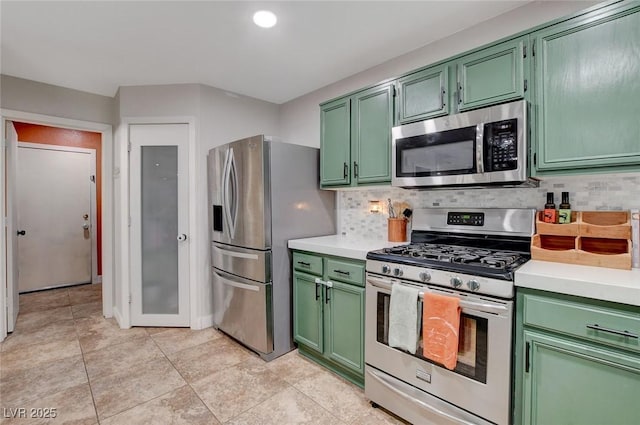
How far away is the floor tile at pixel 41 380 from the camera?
6.73 ft

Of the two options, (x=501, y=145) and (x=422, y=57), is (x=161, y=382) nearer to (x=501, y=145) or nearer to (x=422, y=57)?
(x=501, y=145)

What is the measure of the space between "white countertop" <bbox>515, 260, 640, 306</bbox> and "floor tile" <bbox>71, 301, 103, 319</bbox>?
4182 millimetres

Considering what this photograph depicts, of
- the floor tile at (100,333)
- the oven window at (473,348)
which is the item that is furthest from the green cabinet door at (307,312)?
the floor tile at (100,333)

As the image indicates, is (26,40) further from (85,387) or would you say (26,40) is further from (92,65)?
(85,387)

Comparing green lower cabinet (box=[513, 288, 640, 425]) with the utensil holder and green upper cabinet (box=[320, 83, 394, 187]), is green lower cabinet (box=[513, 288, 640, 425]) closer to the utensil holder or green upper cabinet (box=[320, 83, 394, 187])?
the utensil holder

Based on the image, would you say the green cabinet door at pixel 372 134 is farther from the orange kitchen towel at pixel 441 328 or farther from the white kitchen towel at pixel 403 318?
the orange kitchen towel at pixel 441 328

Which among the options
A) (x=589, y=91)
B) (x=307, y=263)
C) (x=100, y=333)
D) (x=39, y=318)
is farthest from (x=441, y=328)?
(x=39, y=318)

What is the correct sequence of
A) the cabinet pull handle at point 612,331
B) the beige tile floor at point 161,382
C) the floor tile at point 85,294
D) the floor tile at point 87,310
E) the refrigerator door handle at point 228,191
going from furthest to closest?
the floor tile at point 85,294
the floor tile at point 87,310
the refrigerator door handle at point 228,191
the beige tile floor at point 161,382
the cabinet pull handle at point 612,331

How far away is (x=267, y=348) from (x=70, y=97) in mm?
3167

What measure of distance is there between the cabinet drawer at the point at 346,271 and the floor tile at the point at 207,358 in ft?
3.49

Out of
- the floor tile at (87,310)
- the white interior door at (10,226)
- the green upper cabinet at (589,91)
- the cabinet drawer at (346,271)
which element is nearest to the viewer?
the green upper cabinet at (589,91)

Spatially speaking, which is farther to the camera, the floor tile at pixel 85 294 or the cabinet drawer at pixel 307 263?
the floor tile at pixel 85 294

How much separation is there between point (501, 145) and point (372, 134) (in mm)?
936

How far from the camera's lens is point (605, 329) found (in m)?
1.21
